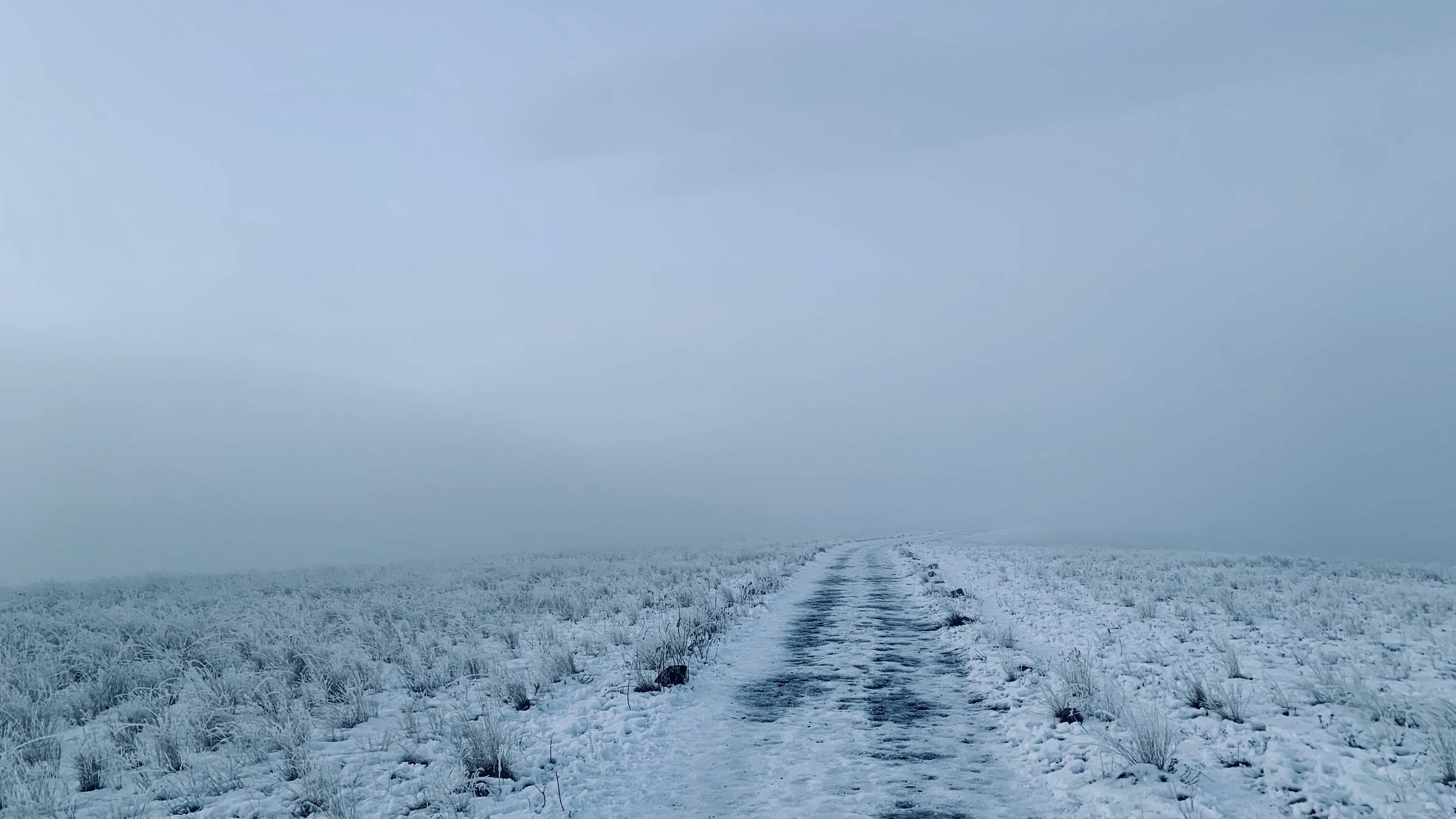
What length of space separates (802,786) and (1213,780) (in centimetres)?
374

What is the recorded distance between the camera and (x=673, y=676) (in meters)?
10.1

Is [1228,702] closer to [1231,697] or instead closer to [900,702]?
[1231,697]

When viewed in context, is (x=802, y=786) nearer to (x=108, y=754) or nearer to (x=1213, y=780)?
(x=1213, y=780)

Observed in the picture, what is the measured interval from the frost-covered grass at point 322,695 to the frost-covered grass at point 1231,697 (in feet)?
17.0

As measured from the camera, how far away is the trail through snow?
6.17m

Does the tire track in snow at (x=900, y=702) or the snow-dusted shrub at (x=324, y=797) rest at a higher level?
the snow-dusted shrub at (x=324, y=797)

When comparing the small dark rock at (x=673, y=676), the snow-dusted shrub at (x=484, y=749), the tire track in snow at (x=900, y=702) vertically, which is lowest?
the tire track in snow at (x=900, y=702)

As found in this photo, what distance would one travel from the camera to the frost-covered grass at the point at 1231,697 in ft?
19.2

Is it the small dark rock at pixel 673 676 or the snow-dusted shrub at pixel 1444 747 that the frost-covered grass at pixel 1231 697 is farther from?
the small dark rock at pixel 673 676

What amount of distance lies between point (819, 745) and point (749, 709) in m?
1.78

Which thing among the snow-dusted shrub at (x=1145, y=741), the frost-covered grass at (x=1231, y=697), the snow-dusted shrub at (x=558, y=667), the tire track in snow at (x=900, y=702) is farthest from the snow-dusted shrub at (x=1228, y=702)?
the snow-dusted shrub at (x=558, y=667)

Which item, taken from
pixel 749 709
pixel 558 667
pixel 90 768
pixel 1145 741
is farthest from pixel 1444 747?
pixel 90 768

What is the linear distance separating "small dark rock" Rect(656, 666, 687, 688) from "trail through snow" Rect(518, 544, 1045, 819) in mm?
255

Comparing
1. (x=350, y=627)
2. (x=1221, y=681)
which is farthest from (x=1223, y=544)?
(x=350, y=627)
